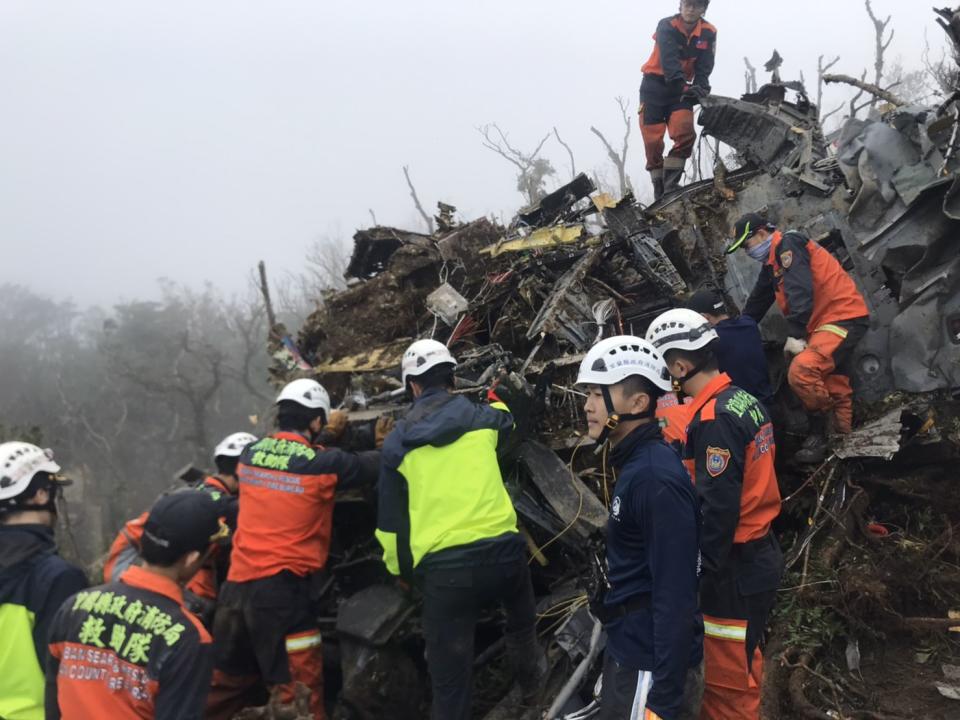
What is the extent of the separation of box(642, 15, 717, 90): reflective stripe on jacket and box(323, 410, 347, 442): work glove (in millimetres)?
5476

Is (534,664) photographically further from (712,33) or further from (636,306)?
(712,33)

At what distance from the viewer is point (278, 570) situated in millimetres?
3828

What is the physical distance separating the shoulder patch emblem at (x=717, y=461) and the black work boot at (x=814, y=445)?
7.96 feet

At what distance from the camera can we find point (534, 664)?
3.88 m

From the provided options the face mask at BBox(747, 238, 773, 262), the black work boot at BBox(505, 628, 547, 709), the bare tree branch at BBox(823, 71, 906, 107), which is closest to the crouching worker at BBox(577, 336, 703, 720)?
the black work boot at BBox(505, 628, 547, 709)

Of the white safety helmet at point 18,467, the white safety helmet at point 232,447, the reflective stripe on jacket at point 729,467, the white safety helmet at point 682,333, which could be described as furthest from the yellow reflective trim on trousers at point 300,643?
the white safety helmet at point 682,333

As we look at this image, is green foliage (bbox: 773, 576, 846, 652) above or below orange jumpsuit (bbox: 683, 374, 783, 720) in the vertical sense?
below

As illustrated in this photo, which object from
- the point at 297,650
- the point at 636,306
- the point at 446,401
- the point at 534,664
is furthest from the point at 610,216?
the point at 297,650

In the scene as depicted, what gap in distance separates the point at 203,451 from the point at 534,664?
26672mm

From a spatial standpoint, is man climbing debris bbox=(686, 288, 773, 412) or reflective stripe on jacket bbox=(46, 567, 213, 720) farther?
man climbing debris bbox=(686, 288, 773, 412)

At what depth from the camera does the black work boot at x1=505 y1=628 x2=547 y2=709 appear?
12.5 ft

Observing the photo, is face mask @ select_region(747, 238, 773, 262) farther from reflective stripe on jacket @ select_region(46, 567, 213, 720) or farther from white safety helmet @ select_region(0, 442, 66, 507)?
white safety helmet @ select_region(0, 442, 66, 507)

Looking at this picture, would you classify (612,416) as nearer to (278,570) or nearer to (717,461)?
(717,461)

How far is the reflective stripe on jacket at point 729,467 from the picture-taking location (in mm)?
2764
